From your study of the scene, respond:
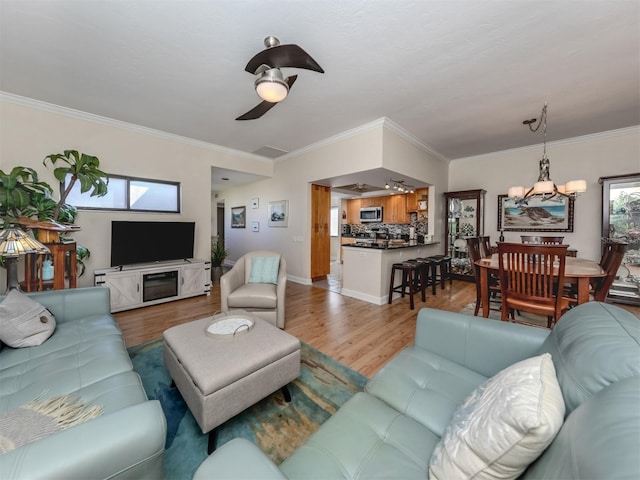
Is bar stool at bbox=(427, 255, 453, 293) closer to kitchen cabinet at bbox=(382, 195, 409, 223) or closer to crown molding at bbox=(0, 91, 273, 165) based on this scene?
kitchen cabinet at bbox=(382, 195, 409, 223)

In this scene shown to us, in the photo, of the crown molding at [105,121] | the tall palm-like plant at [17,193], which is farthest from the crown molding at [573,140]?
the tall palm-like plant at [17,193]

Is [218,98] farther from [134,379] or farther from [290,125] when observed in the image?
[134,379]

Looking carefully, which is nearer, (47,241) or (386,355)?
(386,355)

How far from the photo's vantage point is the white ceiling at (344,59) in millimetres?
1798

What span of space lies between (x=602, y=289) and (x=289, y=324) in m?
3.22

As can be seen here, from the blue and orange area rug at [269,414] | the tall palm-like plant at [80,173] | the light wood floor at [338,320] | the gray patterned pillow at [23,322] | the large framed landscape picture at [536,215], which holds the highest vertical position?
the tall palm-like plant at [80,173]

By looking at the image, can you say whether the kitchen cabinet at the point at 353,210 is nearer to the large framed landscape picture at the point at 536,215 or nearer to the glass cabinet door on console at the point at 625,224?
the large framed landscape picture at the point at 536,215

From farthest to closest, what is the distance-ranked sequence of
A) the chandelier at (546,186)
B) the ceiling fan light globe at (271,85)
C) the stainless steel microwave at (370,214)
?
1. the stainless steel microwave at (370,214)
2. the chandelier at (546,186)
3. the ceiling fan light globe at (271,85)

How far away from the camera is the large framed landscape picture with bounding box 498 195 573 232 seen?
4.39 metres

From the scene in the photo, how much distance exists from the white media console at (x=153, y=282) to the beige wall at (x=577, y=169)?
586cm

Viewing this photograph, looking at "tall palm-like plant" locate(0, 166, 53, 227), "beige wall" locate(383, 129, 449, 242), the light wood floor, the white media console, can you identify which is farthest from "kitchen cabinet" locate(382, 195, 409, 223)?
"tall palm-like plant" locate(0, 166, 53, 227)

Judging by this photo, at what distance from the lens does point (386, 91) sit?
9.18 ft

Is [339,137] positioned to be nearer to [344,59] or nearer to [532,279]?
[344,59]

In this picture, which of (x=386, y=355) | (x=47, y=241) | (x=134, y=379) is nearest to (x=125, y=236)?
(x=47, y=241)
